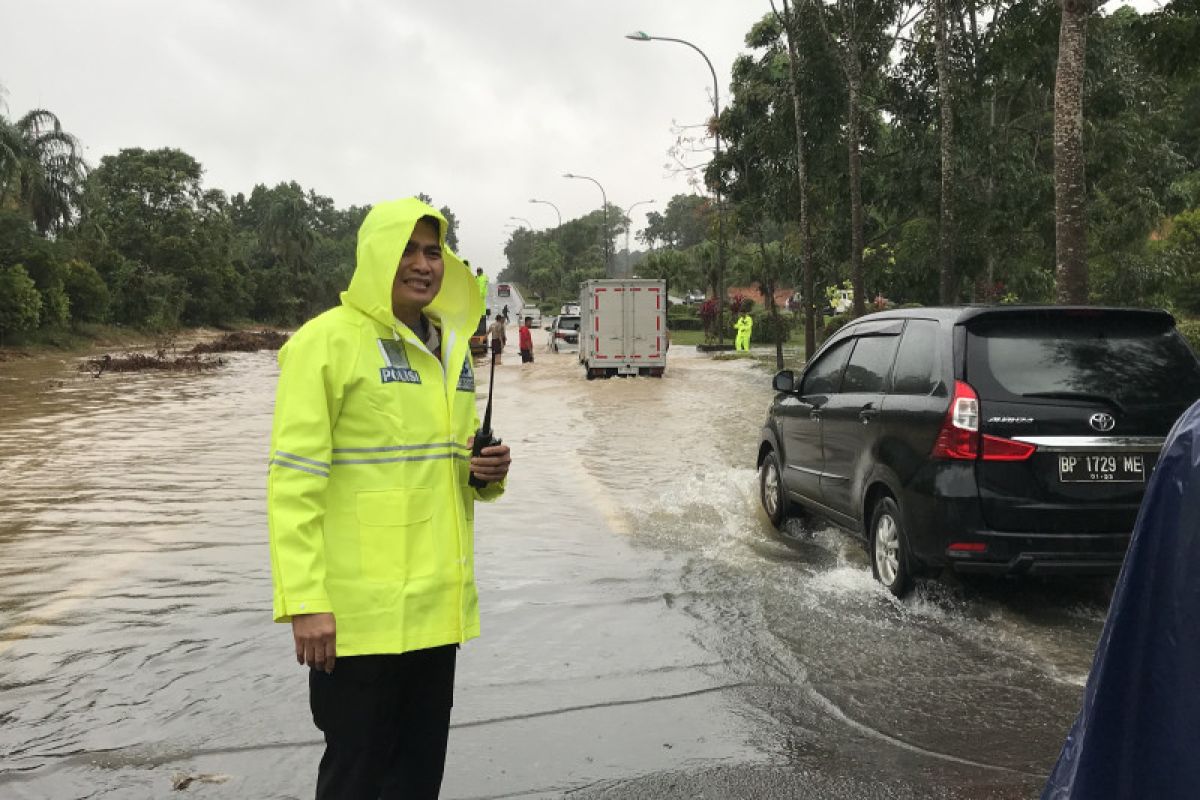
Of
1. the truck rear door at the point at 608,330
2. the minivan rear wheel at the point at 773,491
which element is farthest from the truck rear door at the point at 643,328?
the minivan rear wheel at the point at 773,491

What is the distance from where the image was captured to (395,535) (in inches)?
106

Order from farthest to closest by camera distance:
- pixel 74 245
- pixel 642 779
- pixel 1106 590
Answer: pixel 74 245
pixel 1106 590
pixel 642 779

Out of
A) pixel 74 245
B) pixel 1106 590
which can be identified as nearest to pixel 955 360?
pixel 1106 590

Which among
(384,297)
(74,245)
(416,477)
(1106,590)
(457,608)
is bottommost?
(1106,590)

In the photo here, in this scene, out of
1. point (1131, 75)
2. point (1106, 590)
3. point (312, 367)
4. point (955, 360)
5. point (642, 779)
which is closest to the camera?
point (312, 367)

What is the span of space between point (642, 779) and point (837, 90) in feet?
72.8

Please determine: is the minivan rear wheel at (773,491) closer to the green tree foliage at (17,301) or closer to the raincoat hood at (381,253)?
the raincoat hood at (381,253)

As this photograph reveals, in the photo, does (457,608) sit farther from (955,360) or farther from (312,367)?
(955,360)

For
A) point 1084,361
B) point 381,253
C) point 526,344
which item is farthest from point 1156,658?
point 526,344

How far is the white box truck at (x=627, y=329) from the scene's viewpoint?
28.2 metres

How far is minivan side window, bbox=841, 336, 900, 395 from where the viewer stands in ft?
21.4

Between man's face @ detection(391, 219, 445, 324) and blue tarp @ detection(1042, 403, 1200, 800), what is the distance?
1950 mm

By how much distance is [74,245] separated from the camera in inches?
1890

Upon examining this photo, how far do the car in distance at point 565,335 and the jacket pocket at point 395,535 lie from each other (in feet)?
136
